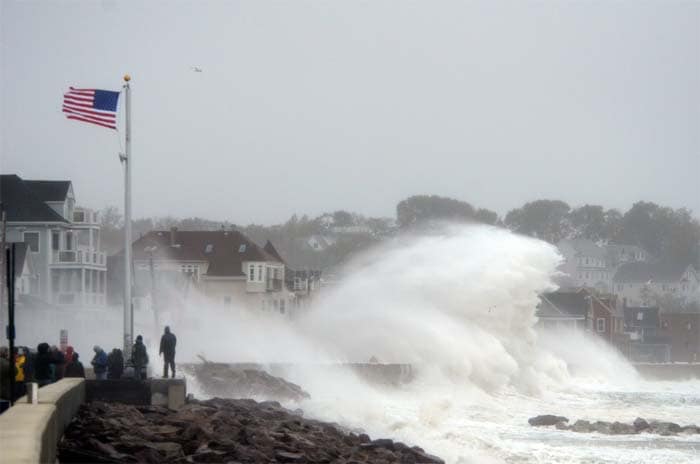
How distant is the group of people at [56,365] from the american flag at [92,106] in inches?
172

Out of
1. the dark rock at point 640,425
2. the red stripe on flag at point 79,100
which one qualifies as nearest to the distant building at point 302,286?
the dark rock at point 640,425

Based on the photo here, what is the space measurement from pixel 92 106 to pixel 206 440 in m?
11.0

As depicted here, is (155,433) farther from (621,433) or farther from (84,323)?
(84,323)

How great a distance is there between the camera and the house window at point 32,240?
5138cm

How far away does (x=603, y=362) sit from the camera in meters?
80.4

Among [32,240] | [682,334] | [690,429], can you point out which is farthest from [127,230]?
[682,334]

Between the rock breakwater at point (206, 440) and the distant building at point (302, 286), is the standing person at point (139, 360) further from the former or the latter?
the distant building at point (302, 286)

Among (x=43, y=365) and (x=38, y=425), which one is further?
(x=43, y=365)

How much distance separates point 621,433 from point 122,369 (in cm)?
1513

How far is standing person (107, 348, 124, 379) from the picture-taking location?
2523 cm

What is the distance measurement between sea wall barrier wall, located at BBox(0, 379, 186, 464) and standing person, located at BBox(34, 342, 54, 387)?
1.81ft

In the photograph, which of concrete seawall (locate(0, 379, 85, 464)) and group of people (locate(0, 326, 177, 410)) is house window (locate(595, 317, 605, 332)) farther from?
concrete seawall (locate(0, 379, 85, 464))

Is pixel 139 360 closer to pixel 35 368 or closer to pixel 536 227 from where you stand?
pixel 35 368

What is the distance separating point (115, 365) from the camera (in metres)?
25.2
